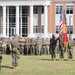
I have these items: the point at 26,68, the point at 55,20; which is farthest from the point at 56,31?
the point at 26,68

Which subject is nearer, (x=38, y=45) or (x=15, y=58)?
(x=15, y=58)

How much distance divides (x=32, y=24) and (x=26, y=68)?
49.1 meters

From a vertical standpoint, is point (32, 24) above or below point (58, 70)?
above

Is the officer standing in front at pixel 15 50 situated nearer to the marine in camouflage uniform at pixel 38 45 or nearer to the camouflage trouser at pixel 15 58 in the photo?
the camouflage trouser at pixel 15 58

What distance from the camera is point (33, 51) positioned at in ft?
122

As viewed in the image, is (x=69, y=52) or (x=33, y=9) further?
(x=33, y=9)

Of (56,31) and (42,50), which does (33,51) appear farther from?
(56,31)

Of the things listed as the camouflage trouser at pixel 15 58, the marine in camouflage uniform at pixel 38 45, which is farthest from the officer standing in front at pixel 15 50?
the marine in camouflage uniform at pixel 38 45

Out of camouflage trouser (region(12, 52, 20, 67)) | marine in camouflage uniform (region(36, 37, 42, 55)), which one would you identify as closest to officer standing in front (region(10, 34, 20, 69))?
camouflage trouser (region(12, 52, 20, 67))

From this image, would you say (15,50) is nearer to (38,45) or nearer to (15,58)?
(15,58)

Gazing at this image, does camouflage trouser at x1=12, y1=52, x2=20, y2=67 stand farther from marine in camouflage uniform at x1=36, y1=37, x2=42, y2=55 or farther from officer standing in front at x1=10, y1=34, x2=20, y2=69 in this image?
marine in camouflage uniform at x1=36, y1=37, x2=42, y2=55

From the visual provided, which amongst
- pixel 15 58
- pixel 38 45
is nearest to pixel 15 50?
pixel 15 58

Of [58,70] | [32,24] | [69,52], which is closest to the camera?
[58,70]

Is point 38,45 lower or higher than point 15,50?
higher
